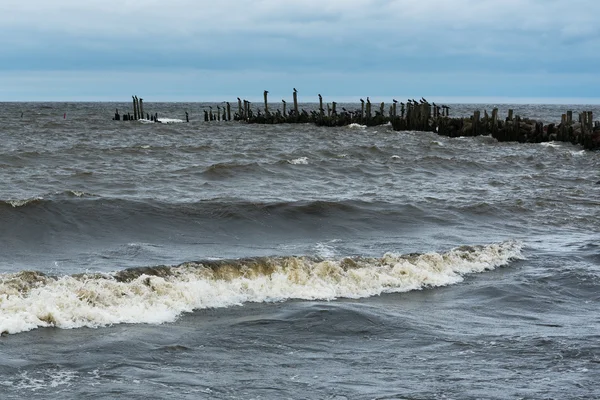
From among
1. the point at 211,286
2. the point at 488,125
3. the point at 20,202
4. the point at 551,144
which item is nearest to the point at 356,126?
the point at 488,125

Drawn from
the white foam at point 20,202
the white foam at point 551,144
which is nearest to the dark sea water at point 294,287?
the white foam at point 20,202

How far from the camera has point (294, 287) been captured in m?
13.1

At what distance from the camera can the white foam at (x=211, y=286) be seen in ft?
35.2

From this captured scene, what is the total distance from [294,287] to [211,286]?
129cm

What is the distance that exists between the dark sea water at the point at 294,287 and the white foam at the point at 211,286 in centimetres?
4

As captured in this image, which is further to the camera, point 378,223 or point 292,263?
point 378,223

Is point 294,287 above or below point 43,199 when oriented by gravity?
below

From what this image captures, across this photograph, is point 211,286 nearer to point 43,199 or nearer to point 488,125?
point 43,199

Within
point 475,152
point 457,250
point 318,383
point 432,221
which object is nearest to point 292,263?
point 457,250

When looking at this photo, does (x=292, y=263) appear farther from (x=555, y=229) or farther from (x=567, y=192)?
(x=567, y=192)

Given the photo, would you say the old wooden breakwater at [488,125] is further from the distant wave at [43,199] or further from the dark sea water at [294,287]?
the distant wave at [43,199]

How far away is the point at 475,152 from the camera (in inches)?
1666

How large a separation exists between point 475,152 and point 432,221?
2243 cm

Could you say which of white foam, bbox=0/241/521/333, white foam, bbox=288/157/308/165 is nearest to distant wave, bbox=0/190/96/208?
white foam, bbox=0/241/521/333
